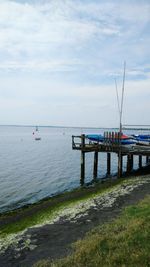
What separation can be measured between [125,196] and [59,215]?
5.85 metres

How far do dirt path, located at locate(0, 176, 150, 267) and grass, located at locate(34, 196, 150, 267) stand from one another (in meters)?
0.95

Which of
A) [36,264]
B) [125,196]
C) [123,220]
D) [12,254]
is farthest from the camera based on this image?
[125,196]

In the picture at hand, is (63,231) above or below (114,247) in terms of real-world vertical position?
below

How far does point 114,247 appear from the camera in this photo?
11539mm

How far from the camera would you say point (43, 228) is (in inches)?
661

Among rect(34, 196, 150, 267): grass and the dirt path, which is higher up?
rect(34, 196, 150, 267): grass

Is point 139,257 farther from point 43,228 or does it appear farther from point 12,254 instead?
point 43,228

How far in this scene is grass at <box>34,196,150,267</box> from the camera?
10.2m

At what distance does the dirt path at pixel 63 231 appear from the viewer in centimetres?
1287

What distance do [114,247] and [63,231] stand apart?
16.0ft

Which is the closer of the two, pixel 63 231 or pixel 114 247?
pixel 114 247

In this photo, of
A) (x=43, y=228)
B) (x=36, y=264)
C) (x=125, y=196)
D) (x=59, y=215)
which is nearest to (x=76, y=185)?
(x=125, y=196)

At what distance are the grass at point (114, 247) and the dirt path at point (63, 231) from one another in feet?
3.11

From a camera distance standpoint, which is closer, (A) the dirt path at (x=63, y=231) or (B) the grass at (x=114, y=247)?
(B) the grass at (x=114, y=247)
